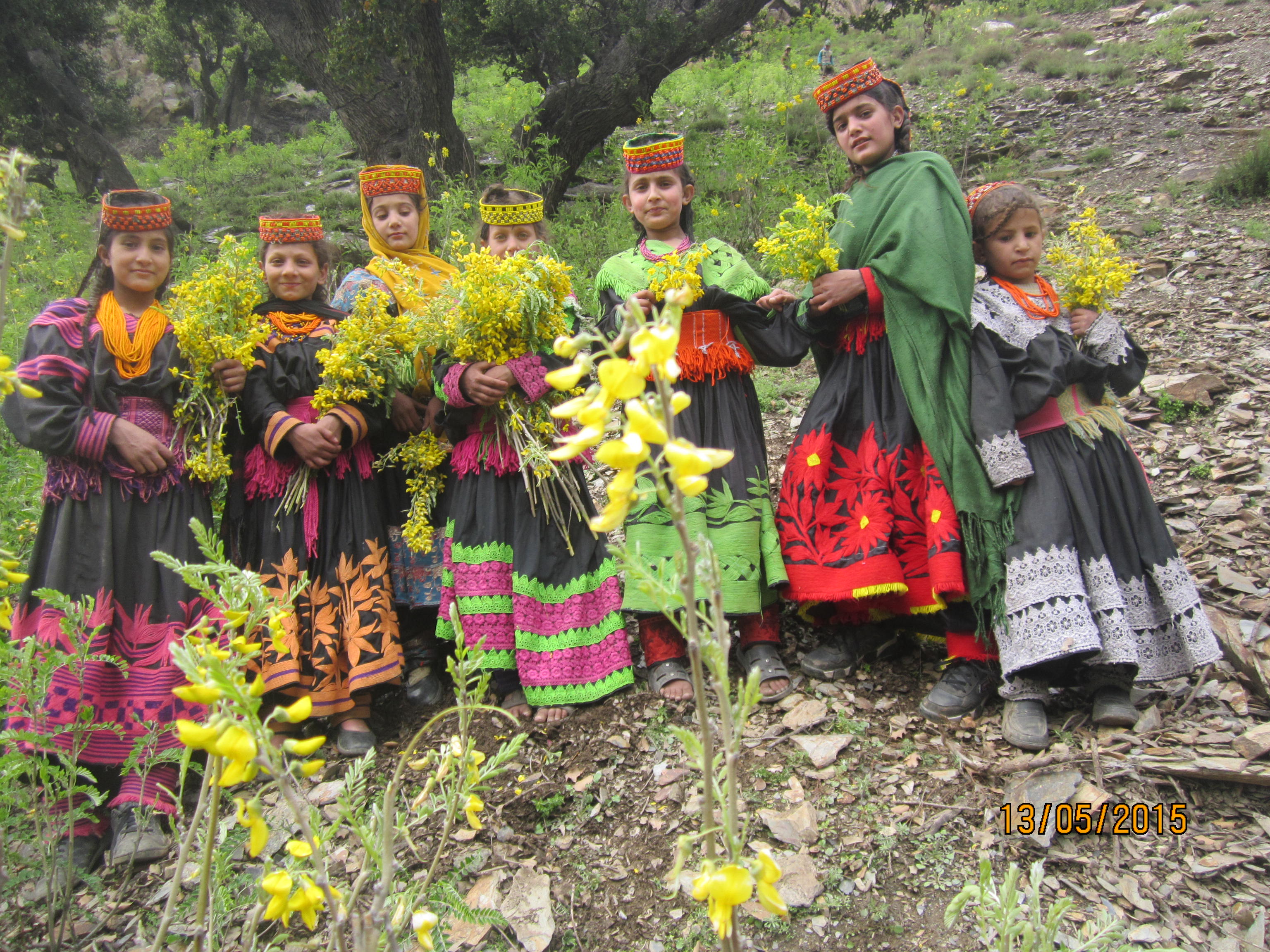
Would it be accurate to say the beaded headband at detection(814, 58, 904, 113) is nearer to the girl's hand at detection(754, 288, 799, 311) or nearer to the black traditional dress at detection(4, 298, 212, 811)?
the girl's hand at detection(754, 288, 799, 311)

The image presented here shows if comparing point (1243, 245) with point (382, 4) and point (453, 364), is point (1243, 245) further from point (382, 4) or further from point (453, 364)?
point (382, 4)

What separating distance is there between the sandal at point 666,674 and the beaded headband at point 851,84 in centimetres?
222

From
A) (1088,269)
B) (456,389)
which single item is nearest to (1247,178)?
(1088,269)

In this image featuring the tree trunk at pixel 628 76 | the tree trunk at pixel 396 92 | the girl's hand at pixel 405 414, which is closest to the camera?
the girl's hand at pixel 405 414

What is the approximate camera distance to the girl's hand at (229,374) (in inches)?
115

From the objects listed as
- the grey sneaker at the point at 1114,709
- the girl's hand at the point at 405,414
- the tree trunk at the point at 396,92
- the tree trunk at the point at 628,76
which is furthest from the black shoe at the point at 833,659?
the tree trunk at the point at 628,76

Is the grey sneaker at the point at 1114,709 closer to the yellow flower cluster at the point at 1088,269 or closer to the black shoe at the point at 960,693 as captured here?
the black shoe at the point at 960,693

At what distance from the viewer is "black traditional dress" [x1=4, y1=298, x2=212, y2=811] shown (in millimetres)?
2684

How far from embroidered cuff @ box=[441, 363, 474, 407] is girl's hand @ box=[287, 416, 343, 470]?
434 millimetres

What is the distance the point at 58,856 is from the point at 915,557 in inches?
120

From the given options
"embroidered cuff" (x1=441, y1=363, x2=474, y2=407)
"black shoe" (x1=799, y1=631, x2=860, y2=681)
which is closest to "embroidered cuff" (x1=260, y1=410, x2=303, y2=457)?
"embroidered cuff" (x1=441, y1=363, x2=474, y2=407)

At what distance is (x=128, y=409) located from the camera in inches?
113
